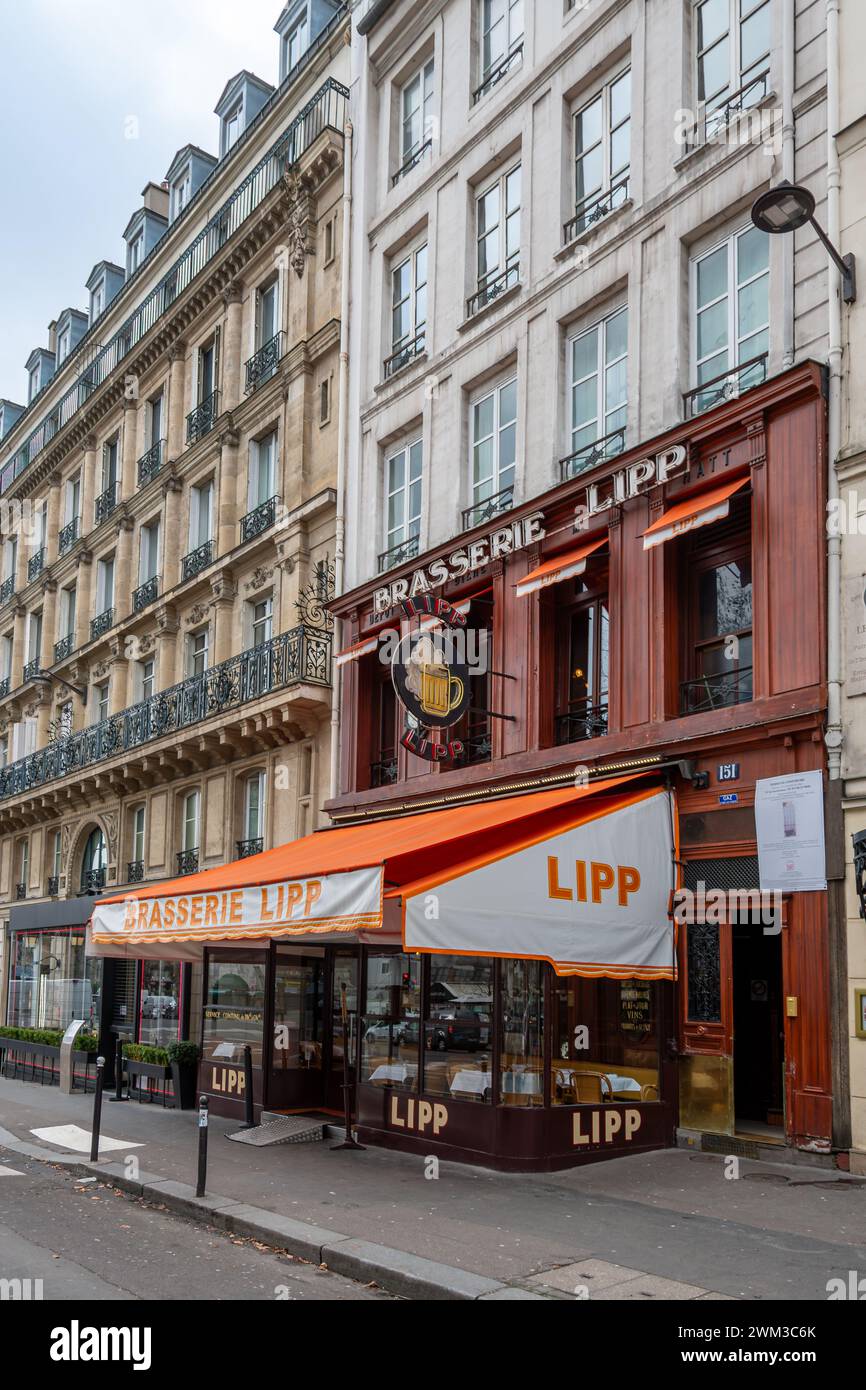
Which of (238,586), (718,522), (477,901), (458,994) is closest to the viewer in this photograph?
(477,901)

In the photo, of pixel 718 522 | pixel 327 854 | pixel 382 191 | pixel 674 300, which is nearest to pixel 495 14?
pixel 382 191

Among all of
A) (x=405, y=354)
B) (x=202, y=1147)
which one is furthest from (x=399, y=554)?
(x=202, y=1147)

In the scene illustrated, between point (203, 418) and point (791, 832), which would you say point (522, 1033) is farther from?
point (203, 418)

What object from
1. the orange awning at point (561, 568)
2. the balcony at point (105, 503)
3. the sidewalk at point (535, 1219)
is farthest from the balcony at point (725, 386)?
the balcony at point (105, 503)

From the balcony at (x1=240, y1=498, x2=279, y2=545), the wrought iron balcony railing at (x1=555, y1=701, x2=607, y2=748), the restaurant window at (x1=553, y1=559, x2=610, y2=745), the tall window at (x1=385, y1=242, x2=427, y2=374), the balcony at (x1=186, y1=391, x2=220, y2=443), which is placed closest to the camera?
the wrought iron balcony railing at (x1=555, y1=701, x2=607, y2=748)

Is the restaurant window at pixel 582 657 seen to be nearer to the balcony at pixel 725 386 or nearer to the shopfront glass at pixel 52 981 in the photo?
the balcony at pixel 725 386

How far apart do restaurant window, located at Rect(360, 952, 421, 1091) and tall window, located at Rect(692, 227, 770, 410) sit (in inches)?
277

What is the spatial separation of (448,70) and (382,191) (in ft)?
7.24

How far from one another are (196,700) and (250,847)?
3.24 metres

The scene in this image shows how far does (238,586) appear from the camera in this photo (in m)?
23.7

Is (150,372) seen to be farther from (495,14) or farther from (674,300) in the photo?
(674,300)

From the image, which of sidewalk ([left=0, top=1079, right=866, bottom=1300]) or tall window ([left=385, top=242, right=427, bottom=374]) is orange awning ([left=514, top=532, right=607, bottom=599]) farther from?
sidewalk ([left=0, top=1079, right=866, bottom=1300])

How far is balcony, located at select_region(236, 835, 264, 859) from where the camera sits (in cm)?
2156

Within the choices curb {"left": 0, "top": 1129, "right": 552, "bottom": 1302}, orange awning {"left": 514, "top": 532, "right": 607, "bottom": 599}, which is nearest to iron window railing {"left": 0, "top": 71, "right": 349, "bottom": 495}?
orange awning {"left": 514, "top": 532, "right": 607, "bottom": 599}
